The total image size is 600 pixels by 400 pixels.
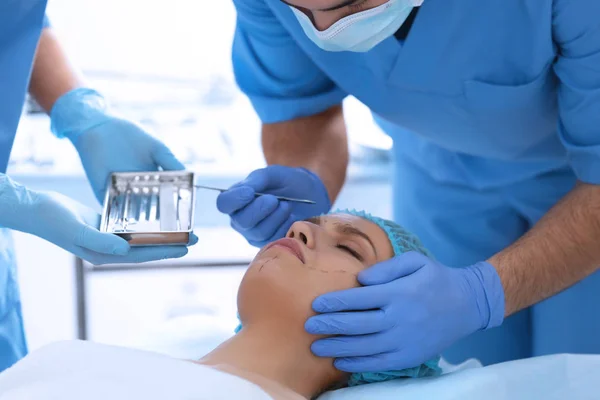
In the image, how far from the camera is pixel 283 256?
1.54m

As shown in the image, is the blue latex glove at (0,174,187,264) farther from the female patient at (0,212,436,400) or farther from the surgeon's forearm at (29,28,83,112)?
the surgeon's forearm at (29,28,83,112)

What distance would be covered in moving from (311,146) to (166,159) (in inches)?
16.0

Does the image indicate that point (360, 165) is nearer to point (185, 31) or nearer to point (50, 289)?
point (185, 31)

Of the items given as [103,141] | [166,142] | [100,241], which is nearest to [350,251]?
[100,241]

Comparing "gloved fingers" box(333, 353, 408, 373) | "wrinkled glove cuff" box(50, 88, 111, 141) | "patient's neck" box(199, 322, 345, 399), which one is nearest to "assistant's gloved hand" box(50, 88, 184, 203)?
"wrinkled glove cuff" box(50, 88, 111, 141)

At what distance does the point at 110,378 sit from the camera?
1.24 m

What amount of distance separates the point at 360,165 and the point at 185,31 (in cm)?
91

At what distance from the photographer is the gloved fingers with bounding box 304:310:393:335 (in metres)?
A: 1.44

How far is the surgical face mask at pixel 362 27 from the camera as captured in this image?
142cm

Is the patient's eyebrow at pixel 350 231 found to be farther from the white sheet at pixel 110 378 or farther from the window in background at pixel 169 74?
the window in background at pixel 169 74

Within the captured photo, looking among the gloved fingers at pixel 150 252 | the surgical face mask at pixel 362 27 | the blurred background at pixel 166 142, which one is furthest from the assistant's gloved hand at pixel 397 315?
the blurred background at pixel 166 142

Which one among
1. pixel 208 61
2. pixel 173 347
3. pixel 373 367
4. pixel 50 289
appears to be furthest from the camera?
pixel 208 61

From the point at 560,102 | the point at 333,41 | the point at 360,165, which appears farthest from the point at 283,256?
the point at 360,165

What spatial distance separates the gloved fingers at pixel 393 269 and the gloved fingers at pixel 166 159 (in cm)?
58
